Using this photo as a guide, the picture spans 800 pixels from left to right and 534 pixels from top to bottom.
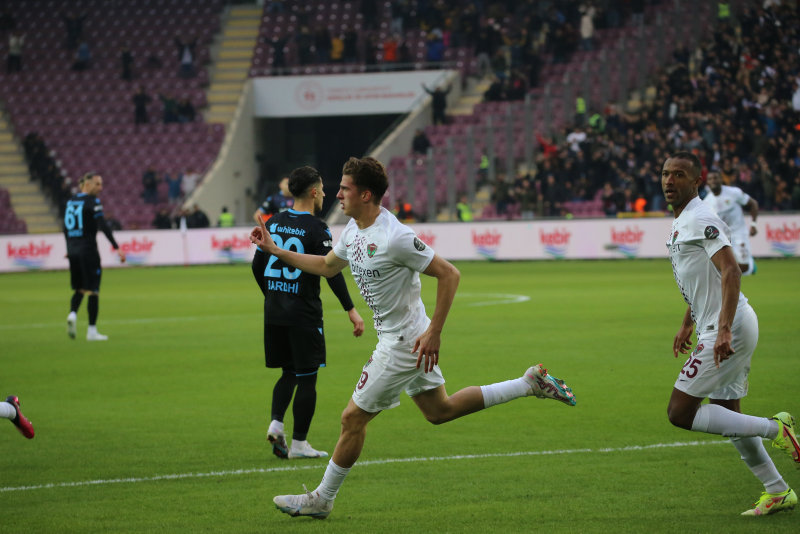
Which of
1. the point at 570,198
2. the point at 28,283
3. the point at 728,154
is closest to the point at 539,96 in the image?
the point at 570,198

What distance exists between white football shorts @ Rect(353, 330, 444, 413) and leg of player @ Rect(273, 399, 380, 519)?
0.27ft

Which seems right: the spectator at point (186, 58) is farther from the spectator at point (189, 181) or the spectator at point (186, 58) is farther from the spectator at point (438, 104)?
the spectator at point (438, 104)

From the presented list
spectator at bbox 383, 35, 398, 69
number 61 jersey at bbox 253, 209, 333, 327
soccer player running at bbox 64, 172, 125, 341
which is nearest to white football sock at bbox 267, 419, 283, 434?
number 61 jersey at bbox 253, 209, 333, 327

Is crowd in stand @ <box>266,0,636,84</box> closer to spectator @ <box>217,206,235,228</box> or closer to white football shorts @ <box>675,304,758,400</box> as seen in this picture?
spectator @ <box>217,206,235,228</box>

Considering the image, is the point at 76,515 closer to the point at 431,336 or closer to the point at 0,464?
the point at 0,464

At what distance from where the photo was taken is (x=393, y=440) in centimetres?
898

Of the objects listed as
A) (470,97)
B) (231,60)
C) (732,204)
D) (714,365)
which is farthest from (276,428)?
(231,60)

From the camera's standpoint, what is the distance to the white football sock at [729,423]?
636 cm

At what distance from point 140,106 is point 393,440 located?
3930 cm

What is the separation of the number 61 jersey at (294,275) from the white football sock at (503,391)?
71.5 inches

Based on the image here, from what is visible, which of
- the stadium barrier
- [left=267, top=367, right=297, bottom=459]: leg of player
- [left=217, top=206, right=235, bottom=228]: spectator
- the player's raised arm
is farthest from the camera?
[left=217, top=206, right=235, bottom=228]: spectator

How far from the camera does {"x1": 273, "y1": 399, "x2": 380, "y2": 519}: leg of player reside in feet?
21.2

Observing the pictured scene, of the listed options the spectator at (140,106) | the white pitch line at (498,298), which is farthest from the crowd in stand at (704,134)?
the spectator at (140,106)

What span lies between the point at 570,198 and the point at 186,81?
19595mm
